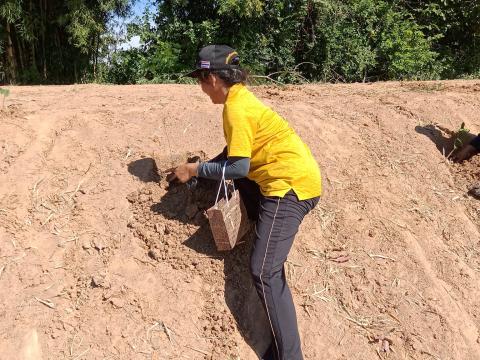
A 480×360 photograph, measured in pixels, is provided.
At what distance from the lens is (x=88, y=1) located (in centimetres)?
832

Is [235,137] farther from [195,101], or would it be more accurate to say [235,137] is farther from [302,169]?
[195,101]

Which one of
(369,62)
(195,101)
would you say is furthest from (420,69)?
(195,101)

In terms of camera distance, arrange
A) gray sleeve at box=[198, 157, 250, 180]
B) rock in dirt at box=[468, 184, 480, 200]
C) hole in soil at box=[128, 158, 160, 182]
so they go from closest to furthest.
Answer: gray sleeve at box=[198, 157, 250, 180]
hole in soil at box=[128, 158, 160, 182]
rock in dirt at box=[468, 184, 480, 200]

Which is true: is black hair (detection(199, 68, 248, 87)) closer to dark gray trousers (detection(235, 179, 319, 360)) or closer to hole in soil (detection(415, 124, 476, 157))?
dark gray trousers (detection(235, 179, 319, 360))

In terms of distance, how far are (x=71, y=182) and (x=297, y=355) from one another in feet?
6.14

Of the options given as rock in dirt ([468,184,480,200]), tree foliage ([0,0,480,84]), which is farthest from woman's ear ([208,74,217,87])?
tree foliage ([0,0,480,84])

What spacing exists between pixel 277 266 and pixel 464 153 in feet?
9.09

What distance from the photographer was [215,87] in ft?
8.83

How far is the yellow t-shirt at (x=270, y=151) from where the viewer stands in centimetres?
263

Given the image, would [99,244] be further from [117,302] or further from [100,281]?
[117,302]

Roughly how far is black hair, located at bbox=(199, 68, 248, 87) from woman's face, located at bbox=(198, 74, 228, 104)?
19 mm

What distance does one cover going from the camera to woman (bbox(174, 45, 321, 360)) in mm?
2609

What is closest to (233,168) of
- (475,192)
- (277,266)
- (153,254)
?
(277,266)

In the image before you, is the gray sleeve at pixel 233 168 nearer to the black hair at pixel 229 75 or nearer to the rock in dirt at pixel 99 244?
the black hair at pixel 229 75
